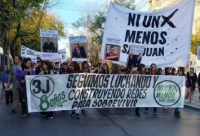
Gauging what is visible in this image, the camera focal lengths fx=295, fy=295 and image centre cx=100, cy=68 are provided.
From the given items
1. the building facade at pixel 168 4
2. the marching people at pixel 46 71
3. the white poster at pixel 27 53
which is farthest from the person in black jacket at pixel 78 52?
the building facade at pixel 168 4

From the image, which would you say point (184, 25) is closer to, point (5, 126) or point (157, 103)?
point (157, 103)

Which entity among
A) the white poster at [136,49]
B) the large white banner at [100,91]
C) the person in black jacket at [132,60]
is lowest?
the large white banner at [100,91]

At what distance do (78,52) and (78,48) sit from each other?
0.51ft

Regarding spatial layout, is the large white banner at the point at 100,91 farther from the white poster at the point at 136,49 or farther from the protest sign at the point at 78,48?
the protest sign at the point at 78,48

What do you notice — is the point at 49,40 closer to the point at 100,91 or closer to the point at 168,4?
the point at 100,91

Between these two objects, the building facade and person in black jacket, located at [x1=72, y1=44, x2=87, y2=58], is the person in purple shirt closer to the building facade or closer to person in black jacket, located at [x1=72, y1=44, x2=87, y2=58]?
person in black jacket, located at [x1=72, y1=44, x2=87, y2=58]

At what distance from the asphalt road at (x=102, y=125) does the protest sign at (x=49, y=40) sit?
304cm

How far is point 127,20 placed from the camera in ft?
29.7

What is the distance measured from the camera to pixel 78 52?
1143 centimetres

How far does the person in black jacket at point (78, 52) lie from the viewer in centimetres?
1138

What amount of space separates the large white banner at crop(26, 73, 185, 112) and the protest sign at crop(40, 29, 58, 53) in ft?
11.0

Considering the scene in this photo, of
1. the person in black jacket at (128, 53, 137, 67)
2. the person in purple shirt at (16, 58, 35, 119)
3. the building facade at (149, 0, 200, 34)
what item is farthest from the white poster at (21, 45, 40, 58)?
the building facade at (149, 0, 200, 34)

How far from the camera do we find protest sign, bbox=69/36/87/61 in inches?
448

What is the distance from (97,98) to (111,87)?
57cm
